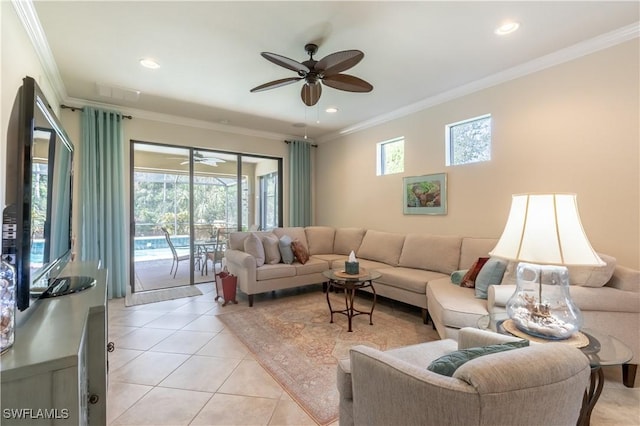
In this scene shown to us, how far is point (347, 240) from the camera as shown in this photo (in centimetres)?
498

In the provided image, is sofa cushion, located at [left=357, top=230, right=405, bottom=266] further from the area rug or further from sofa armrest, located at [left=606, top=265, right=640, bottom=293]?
sofa armrest, located at [left=606, top=265, right=640, bottom=293]

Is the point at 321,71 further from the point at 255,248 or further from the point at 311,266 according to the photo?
the point at 311,266

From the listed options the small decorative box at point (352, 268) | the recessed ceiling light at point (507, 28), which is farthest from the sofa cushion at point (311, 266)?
the recessed ceiling light at point (507, 28)

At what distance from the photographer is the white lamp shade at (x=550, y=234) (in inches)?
53.5

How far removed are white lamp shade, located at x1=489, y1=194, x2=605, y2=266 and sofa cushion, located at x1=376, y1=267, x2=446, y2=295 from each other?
183 cm

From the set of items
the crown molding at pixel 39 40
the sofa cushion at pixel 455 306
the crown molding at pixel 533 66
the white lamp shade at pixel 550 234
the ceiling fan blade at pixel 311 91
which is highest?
the crown molding at pixel 533 66

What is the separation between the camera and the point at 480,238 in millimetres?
3434

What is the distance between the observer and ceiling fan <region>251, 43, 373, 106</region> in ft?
7.31

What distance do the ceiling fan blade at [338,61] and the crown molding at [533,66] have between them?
195cm

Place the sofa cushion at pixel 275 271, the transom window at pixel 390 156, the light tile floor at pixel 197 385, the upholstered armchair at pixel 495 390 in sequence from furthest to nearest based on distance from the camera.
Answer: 1. the transom window at pixel 390 156
2. the sofa cushion at pixel 275 271
3. the light tile floor at pixel 197 385
4. the upholstered armchair at pixel 495 390

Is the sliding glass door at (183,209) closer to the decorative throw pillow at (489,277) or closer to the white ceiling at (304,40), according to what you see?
the white ceiling at (304,40)

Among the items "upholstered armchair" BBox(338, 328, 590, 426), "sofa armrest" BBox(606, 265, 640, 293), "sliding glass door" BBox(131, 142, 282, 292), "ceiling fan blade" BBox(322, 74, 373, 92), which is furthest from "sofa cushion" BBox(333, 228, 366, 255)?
"upholstered armchair" BBox(338, 328, 590, 426)

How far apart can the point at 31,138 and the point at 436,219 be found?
3960 mm

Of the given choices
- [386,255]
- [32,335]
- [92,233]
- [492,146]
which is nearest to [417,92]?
[492,146]
